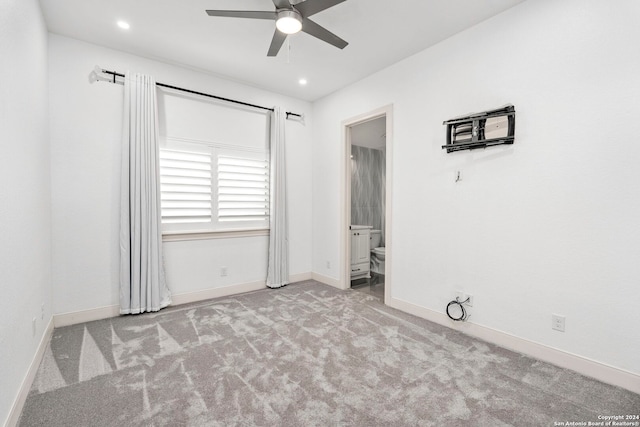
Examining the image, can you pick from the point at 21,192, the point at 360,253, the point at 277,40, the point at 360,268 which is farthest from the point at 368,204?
the point at 21,192

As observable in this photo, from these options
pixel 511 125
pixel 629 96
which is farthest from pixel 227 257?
pixel 629 96

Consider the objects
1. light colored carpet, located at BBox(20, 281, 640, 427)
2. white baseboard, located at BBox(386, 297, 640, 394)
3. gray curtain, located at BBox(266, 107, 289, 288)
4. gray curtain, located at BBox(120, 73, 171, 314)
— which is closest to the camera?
light colored carpet, located at BBox(20, 281, 640, 427)

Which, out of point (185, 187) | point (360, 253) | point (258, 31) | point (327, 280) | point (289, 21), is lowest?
point (327, 280)

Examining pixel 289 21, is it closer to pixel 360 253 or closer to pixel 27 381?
→ pixel 27 381

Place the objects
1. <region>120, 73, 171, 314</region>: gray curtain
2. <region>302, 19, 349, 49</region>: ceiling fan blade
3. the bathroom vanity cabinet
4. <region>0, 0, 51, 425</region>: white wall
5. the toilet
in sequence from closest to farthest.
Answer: <region>0, 0, 51, 425</region>: white wall, <region>302, 19, 349, 49</region>: ceiling fan blade, <region>120, 73, 171, 314</region>: gray curtain, the bathroom vanity cabinet, the toilet

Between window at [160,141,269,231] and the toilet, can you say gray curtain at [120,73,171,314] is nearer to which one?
window at [160,141,269,231]

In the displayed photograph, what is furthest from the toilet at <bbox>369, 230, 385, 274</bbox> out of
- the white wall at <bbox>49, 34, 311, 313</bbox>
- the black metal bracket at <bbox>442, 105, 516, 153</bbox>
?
the white wall at <bbox>49, 34, 311, 313</bbox>

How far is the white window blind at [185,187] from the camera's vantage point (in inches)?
139

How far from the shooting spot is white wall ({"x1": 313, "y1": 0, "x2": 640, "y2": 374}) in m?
2.00

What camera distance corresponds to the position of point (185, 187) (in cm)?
368

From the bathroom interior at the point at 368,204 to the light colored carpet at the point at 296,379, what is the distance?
1905mm

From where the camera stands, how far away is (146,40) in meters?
3.04

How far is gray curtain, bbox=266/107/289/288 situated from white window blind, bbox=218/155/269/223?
0.44 feet

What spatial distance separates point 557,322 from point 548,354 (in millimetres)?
273
